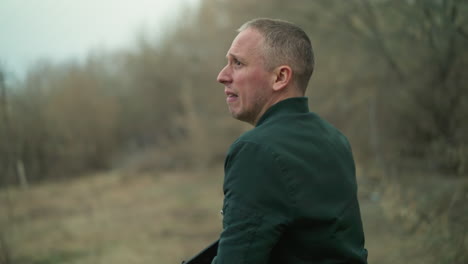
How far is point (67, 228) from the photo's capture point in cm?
1545

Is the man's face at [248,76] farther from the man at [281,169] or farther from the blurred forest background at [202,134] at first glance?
the blurred forest background at [202,134]

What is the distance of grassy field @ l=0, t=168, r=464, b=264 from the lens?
28.7 ft

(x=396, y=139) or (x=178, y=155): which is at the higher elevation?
(x=396, y=139)

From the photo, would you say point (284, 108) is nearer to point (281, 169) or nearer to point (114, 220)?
point (281, 169)

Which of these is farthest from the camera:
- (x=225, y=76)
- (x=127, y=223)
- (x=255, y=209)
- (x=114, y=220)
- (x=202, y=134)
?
(x=202, y=134)

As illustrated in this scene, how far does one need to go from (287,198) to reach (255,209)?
110mm

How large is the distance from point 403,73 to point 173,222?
9019mm

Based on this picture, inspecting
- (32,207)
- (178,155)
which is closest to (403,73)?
(32,207)

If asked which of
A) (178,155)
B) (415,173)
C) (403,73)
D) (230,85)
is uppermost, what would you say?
(230,85)

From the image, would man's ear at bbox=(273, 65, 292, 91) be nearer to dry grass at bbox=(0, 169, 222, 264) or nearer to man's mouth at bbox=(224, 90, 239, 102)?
man's mouth at bbox=(224, 90, 239, 102)

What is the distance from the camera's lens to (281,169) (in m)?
1.57

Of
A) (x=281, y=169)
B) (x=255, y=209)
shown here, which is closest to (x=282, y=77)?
(x=281, y=169)

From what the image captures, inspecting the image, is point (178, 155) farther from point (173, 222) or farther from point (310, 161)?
point (310, 161)

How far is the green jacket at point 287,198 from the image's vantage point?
1542mm
